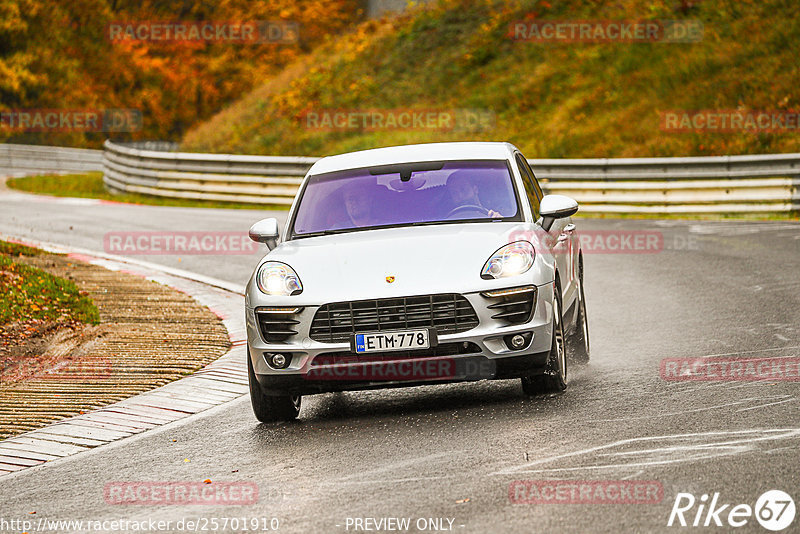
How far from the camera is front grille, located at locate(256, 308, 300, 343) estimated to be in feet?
24.8

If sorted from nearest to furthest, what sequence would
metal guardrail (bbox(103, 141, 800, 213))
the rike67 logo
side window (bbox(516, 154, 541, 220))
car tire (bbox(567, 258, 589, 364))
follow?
the rike67 logo, side window (bbox(516, 154, 541, 220)), car tire (bbox(567, 258, 589, 364)), metal guardrail (bbox(103, 141, 800, 213))

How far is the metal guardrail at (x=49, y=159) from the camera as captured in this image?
4897 cm

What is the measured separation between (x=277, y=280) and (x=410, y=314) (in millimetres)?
944

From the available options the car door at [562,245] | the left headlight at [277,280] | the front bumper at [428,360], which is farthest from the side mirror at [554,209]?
the left headlight at [277,280]

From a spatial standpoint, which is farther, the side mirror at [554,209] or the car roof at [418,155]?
the car roof at [418,155]

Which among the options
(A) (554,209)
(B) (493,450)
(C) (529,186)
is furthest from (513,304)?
(C) (529,186)

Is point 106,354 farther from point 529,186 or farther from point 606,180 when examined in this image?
point 606,180

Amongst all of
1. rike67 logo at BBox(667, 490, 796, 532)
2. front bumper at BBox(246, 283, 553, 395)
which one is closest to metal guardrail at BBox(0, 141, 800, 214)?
front bumper at BBox(246, 283, 553, 395)

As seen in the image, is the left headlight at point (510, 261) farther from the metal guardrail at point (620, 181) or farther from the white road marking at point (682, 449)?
the metal guardrail at point (620, 181)

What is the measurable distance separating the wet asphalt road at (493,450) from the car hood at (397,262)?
Result: 0.84m

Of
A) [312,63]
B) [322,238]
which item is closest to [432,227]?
[322,238]

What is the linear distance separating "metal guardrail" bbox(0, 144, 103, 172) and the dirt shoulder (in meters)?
36.3

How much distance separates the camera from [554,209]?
8.19m

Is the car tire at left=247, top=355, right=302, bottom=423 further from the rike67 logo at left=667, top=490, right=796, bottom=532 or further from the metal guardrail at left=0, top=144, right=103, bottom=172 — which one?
the metal guardrail at left=0, top=144, right=103, bottom=172
